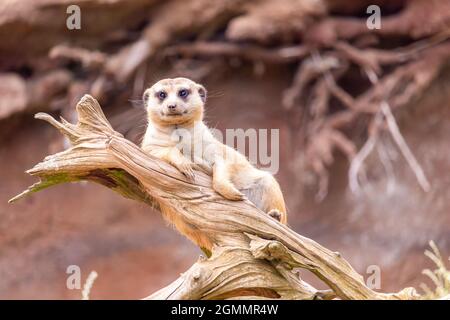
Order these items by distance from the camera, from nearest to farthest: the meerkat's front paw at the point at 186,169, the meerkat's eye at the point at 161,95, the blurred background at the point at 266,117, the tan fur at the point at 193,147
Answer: the meerkat's front paw at the point at 186,169 → the tan fur at the point at 193,147 → the meerkat's eye at the point at 161,95 → the blurred background at the point at 266,117

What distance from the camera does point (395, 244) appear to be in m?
7.16

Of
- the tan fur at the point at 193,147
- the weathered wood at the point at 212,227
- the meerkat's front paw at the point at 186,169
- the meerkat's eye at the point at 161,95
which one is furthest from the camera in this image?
the meerkat's eye at the point at 161,95

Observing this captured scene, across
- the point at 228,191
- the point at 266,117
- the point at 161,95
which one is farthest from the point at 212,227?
the point at 266,117

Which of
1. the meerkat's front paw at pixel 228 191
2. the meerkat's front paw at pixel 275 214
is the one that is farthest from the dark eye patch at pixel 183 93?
the meerkat's front paw at pixel 275 214

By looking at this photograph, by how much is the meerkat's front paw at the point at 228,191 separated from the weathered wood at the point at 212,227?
28 mm

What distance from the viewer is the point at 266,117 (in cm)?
726

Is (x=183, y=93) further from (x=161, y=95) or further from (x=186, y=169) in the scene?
(x=186, y=169)

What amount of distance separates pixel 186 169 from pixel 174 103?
41 centimetres

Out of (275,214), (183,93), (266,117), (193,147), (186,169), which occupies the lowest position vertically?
(275,214)

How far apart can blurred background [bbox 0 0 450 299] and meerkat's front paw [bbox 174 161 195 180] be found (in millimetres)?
3373

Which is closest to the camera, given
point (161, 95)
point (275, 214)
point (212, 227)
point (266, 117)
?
point (212, 227)

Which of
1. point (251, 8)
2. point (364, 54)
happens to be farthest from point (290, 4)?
point (364, 54)

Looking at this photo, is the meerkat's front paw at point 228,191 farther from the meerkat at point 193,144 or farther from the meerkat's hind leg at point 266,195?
the meerkat's hind leg at point 266,195

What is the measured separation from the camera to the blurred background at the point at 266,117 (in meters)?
6.71
